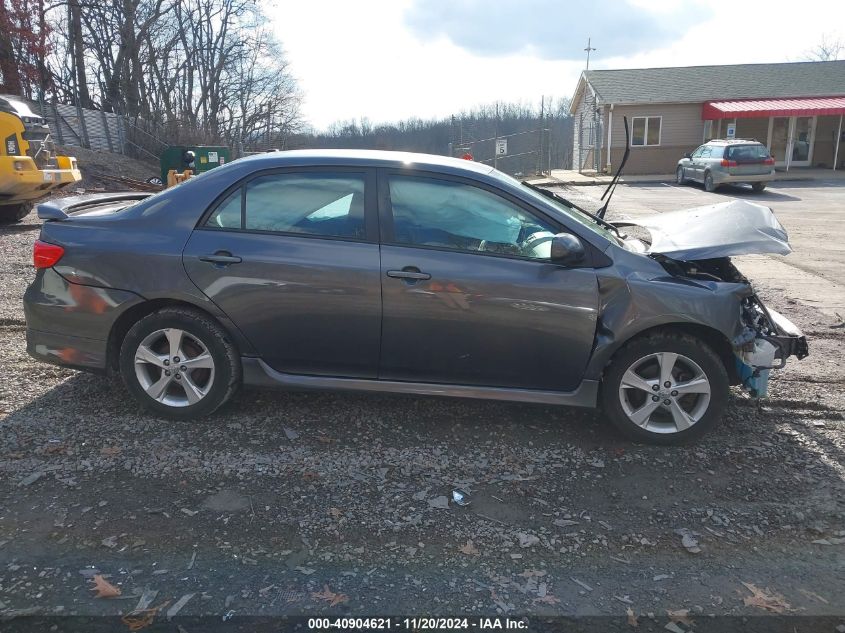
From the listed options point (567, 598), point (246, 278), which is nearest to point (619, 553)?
point (567, 598)

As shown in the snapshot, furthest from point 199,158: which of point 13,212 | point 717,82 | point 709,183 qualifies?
point 717,82

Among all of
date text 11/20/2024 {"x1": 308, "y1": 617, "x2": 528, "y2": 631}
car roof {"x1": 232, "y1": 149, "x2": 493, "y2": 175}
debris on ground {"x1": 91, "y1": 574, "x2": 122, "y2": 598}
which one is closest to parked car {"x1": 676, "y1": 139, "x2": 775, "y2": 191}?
car roof {"x1": 232, "y1": 149, "x2": 493, "y2": 175}

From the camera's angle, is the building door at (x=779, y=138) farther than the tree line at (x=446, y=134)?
No

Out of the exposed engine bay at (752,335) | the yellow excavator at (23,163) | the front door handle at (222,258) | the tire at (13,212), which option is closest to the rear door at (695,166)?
the yellow excavator at (23,163)

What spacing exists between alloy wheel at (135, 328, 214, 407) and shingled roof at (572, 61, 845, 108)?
29.2 meters

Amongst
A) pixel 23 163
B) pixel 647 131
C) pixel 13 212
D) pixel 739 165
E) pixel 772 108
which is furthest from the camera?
pixel 647 131

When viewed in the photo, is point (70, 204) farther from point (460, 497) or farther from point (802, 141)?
point (802, 141)

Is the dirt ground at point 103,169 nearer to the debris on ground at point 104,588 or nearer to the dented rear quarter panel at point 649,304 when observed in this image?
the debris on ground at point 104,588

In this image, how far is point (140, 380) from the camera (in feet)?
13.5

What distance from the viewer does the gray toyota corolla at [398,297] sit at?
3.82 metres

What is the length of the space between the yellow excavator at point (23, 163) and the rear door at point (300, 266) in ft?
30.0

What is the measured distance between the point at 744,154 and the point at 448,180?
67.9 feet

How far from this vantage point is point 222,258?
394 centimetres

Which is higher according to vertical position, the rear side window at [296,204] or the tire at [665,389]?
the rear side window at [296,204]
